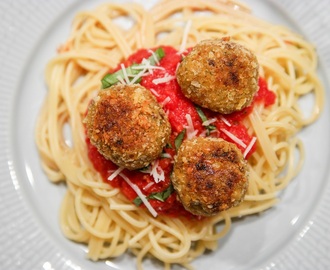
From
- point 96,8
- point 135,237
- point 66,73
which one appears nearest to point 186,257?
point 135,237

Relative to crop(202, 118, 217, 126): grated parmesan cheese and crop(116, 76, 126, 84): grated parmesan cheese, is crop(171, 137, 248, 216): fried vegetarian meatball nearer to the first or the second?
crop(202, 118, 217, 126): grated parmesan cheese

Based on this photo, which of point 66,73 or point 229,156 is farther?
point 66,73

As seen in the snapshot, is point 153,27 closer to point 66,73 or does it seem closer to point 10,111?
point 66,73

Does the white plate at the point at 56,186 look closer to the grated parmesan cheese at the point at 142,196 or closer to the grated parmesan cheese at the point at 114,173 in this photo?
the grated parmesan cheese at the point at 142,196

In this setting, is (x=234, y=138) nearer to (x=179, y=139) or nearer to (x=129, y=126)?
(x=179, y=139)

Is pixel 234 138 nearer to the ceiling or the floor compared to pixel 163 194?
nearer to the ceiling

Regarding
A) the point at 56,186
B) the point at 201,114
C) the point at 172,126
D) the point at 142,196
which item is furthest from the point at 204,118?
the point at 56,186

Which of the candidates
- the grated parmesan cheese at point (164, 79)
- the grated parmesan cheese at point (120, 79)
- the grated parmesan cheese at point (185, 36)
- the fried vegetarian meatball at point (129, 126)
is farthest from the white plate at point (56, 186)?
the grated parmesan cheese at point (164, 79)
